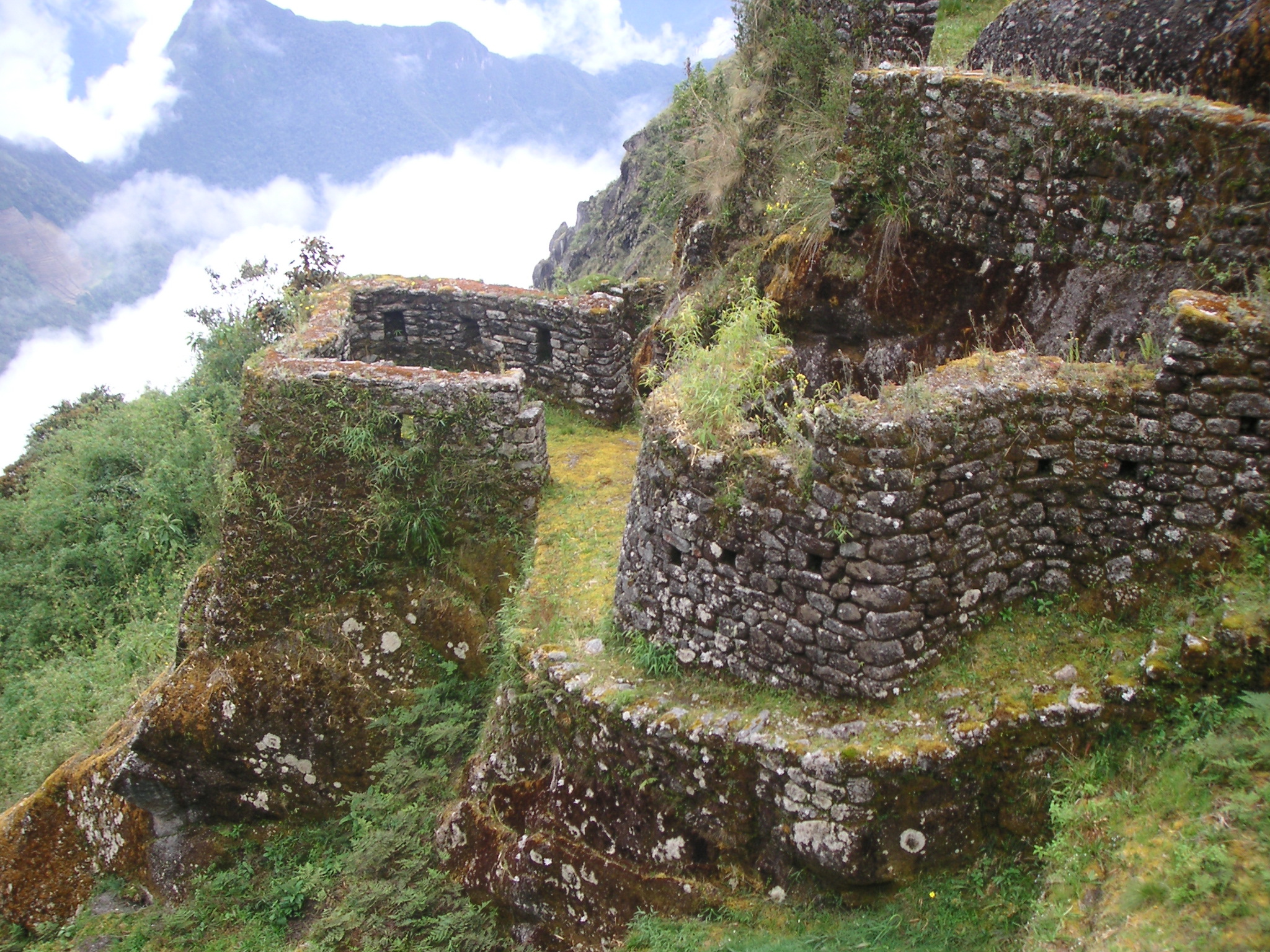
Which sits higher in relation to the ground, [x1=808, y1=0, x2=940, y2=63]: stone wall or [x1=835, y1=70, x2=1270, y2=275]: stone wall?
[x1=808, y1=0, x2=940, y2=63]: stone wall

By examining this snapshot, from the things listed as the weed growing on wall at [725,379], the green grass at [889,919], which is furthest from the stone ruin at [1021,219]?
the green grass at [889,919]

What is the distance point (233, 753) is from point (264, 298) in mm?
9685

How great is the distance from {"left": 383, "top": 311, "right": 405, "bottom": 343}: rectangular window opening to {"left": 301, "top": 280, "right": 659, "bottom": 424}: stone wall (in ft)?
0.04

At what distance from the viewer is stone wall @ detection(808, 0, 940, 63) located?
1038cm

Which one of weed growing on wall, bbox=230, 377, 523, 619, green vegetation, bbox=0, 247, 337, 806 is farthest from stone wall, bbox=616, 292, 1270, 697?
green vegetation, bbox=0, 247, 337, 806

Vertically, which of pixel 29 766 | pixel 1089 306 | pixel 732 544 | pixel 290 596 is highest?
pixel 1089 306

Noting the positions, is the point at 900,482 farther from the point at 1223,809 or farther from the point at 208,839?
the point at 208,839

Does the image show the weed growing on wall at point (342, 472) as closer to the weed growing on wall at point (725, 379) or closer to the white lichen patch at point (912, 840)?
the weed growing on wall at point (725, 379)

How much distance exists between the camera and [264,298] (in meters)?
15.8

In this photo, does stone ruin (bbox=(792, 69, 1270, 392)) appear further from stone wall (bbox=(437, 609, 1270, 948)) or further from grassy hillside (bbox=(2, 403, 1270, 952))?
stone wall (bbox=(437, 609, 1270, 948))

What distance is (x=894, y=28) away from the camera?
1046cm

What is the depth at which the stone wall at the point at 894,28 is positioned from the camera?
34.1 feet

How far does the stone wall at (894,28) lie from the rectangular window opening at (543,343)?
18.7 ft

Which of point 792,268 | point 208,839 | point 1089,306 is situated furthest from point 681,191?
point 208,839
